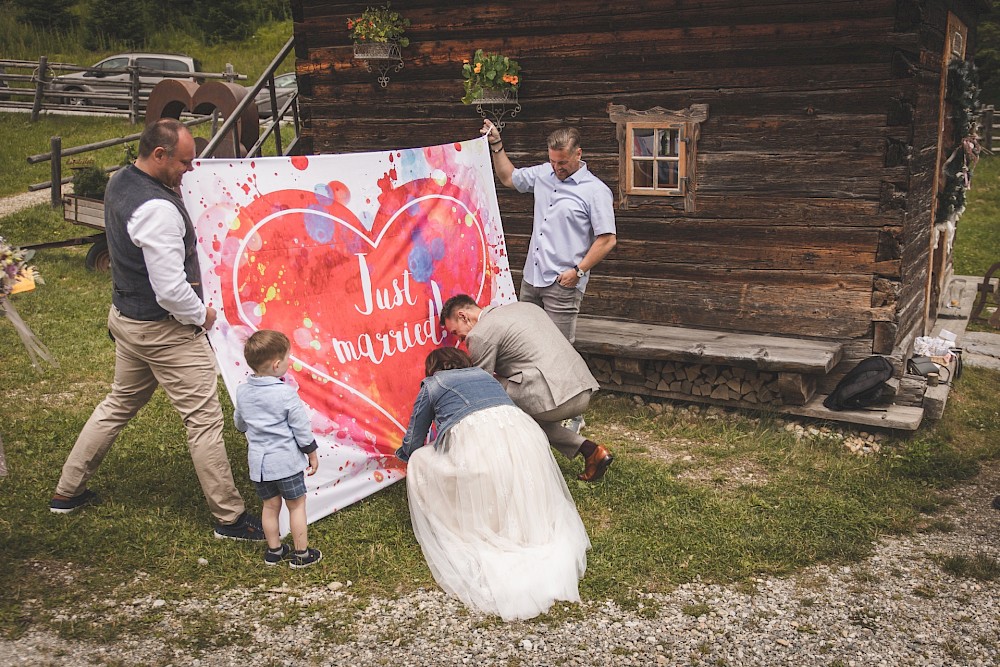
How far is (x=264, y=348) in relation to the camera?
14.7 ft

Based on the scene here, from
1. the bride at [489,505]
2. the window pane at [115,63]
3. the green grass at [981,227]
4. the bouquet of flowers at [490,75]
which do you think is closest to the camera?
the bride at [489,505]

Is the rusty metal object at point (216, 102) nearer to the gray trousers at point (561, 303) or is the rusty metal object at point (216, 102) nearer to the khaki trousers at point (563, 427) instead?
the gray trousers at point (561, 303)

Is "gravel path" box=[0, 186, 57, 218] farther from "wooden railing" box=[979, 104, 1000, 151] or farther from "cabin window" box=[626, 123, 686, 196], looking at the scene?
"wooden railing" box=[979, 104, 1000, 151]

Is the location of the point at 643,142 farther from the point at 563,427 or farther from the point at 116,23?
the point at 116,23

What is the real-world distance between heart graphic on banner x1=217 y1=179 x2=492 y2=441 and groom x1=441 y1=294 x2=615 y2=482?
357mm

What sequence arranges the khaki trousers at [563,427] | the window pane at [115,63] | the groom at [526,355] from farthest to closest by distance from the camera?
the window pane at [115,63] → the khaki trousers at [563,427] → the groom at [526,355]

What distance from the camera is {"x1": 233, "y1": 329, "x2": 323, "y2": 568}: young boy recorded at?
449 centimetres

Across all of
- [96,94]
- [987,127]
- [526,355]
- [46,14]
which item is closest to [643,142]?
[526,355]

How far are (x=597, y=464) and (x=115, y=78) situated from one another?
21128 mm

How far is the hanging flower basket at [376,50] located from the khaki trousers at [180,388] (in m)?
4.06

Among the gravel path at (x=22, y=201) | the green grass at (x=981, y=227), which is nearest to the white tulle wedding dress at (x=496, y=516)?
the green grass at (x=981, y=227)

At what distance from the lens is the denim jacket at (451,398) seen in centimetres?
480

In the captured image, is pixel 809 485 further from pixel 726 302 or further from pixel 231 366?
pixel 231 366

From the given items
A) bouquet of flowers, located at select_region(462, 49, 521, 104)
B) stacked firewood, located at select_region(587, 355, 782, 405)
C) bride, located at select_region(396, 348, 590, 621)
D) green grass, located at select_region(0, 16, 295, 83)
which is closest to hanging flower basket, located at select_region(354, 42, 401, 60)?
bouquet of flowers, located at select_region(462, 49, 521, 104)
